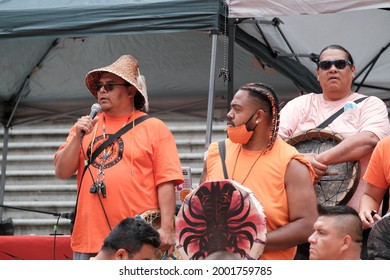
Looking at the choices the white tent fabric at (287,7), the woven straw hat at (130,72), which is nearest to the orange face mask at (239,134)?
the woven straw hat at (130,72)

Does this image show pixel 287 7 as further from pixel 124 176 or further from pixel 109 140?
pixel 124 176

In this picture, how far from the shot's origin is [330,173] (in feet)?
20.4

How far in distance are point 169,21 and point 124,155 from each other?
1167mm

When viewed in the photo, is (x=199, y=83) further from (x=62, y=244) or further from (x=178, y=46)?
(x=62, y=244)

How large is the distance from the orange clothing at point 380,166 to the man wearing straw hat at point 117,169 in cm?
120

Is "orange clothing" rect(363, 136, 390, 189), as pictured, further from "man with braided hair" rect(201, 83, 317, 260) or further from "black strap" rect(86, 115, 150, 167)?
"black strap" rect(86, 115, 150, 167)

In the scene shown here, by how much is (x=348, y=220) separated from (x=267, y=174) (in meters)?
0.76

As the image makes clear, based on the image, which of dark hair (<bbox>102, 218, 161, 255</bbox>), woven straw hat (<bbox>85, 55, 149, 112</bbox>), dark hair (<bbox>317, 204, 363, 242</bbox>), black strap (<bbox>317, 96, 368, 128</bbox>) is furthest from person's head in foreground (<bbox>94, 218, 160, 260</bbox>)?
black strap (<bbox>317, 96, 368, 128</bbox>)

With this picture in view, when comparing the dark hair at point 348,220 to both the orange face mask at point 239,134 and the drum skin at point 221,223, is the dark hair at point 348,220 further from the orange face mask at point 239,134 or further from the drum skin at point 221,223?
the orange face mask at point 239,134

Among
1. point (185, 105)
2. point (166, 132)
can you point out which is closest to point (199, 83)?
point (185, 105)

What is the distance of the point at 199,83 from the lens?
9.32 m

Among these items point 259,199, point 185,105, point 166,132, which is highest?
point 185,105

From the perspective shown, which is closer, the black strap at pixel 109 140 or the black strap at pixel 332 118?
the black strap at pixel 109 140

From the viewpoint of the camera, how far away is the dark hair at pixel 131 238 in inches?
190
